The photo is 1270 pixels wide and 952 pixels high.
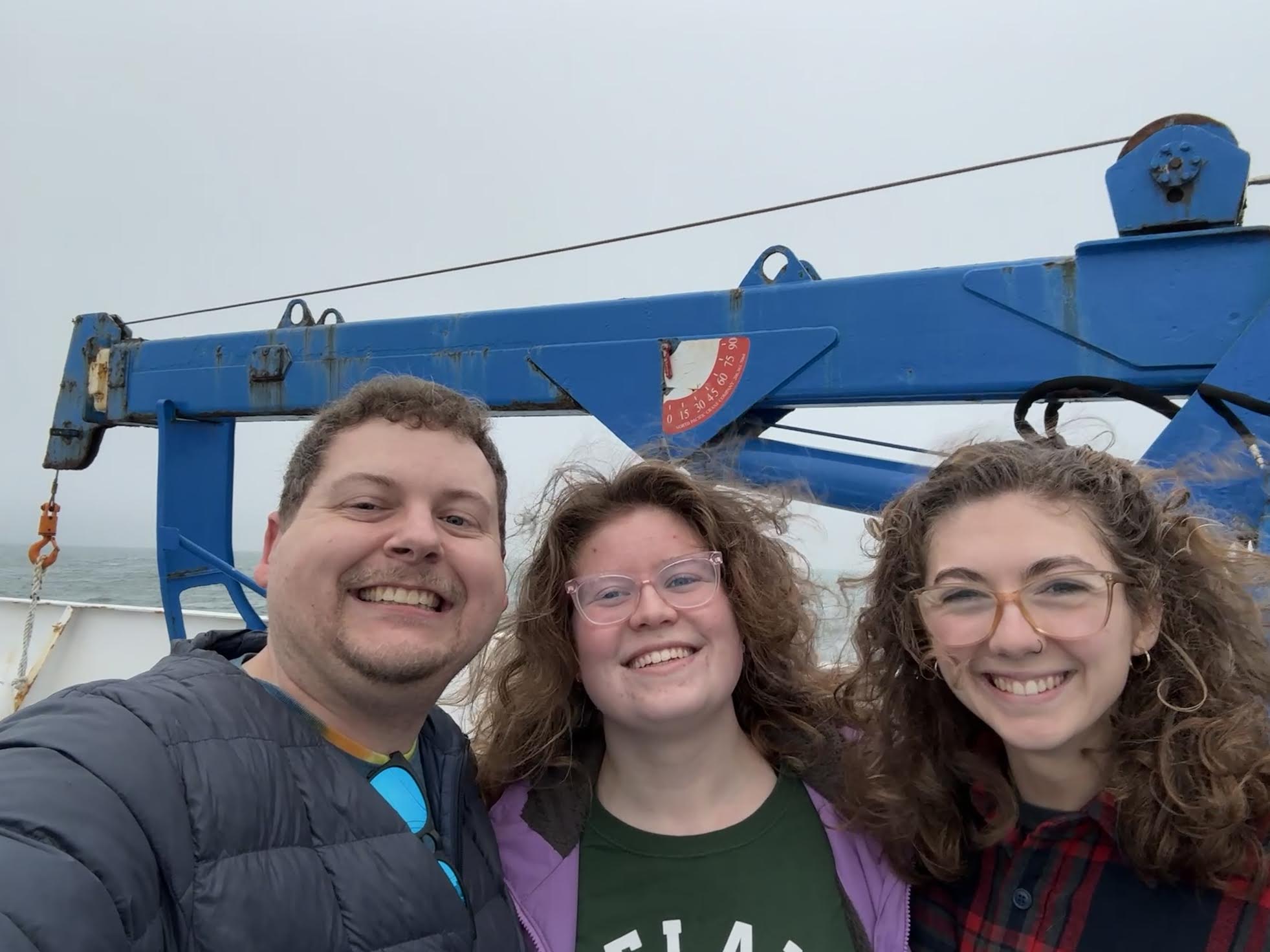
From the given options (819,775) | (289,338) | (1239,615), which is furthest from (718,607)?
(289,338)

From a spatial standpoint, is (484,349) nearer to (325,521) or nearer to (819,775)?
(325,521)

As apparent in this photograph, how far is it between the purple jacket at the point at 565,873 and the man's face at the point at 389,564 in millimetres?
346

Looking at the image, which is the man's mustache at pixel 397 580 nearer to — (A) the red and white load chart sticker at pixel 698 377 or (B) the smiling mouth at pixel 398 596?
(B) the smiling mouth at pixel 398 596

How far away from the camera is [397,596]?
1292 millimetres

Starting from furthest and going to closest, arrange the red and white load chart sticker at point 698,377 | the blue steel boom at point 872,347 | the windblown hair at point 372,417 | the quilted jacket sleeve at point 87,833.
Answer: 1. the red and white load chart sticker at point 698,377
2. the blue steel boom at point 872,347
3. the windblown hair at point 372,417
4. the quilted jacket sleeve at point 87,833

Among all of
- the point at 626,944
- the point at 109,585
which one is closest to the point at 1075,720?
the point at 626,944

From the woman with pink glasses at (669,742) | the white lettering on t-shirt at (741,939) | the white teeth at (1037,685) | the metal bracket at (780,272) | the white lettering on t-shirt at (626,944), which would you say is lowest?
the white lettering on t-shirt at (626,944)

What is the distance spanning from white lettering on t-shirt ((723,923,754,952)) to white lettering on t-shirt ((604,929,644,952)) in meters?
0.14

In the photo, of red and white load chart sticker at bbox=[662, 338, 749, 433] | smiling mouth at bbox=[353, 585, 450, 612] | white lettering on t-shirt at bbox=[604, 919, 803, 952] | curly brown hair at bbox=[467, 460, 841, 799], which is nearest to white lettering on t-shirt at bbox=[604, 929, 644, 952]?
white lettering on t-shirt at bbox=[604, 919, 803, 952]

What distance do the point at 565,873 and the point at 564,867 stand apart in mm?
12

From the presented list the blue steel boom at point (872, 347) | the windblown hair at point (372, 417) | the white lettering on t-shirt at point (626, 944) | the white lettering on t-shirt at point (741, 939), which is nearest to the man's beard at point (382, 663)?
the windblown hair at point (372, 417)

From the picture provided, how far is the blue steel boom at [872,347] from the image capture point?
1.83 metres

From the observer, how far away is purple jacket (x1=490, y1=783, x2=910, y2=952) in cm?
128

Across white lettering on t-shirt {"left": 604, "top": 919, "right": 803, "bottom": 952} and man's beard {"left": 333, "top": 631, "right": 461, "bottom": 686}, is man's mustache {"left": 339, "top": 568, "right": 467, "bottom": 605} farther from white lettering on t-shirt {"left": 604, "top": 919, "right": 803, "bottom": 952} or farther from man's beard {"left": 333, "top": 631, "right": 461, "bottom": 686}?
white lettering on t-shirt {"left": 604, "top": 919, "right": 803, "bottom": 952}
